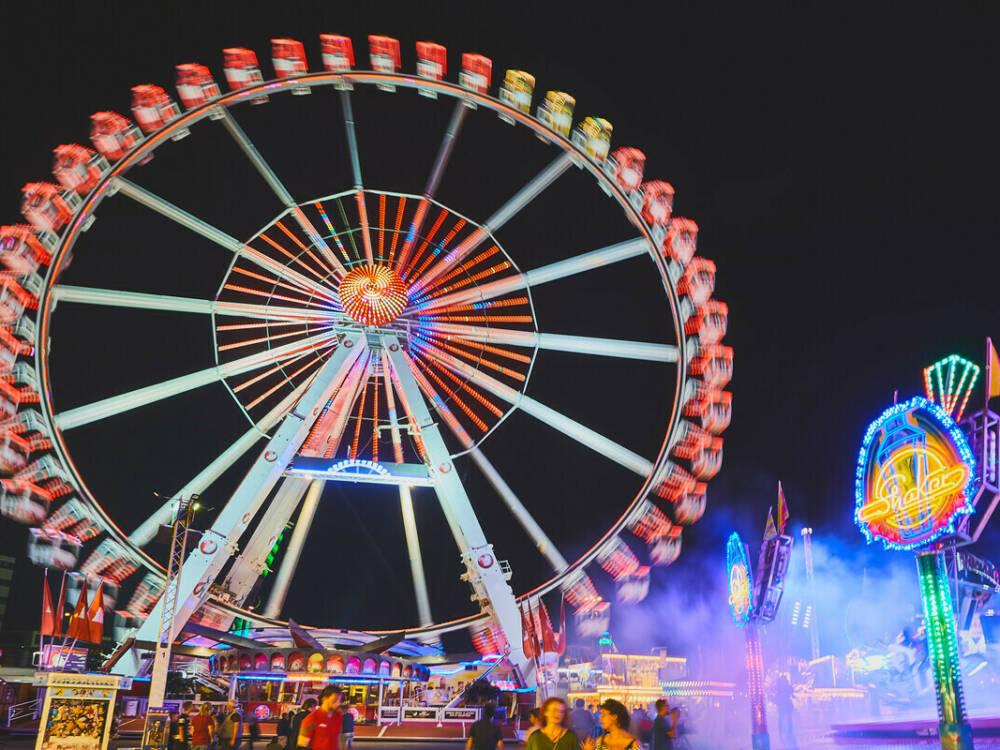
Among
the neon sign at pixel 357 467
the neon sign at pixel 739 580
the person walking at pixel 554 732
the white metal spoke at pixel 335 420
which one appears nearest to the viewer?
A: the person walking at pixel 554 732

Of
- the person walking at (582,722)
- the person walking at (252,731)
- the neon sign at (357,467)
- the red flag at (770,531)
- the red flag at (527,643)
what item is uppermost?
the neon sign at (357,467)

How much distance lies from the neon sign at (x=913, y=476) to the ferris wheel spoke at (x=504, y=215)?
10.8 m

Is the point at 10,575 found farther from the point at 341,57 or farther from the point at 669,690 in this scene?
the point at 341,57

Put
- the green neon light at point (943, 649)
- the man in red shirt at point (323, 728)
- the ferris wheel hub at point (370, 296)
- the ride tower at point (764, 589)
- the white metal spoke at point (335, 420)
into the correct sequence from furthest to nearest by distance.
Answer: the white metal spoke at point (335, 420) → the ferris wheel hub at point (370, 296) → the ride tower at point (764, 589) → the green neon light at point (943, 649) → the man in red shirt at point (323, 728)

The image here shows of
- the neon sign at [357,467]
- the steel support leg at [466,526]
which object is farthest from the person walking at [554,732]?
the neon sign at [357,467]

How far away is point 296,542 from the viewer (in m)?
26.0

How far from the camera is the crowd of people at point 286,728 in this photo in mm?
6527

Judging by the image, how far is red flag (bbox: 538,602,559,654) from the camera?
23266 millimetres

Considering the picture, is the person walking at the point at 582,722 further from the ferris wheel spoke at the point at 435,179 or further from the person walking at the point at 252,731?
the ferris wheel spoke at the point at 435,179

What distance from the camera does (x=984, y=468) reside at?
1302 cm

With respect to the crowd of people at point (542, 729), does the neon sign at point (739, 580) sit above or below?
above

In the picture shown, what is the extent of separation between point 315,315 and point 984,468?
615 inches

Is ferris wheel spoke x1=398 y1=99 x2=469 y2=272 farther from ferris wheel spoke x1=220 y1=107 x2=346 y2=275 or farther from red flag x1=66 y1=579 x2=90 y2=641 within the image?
red flag x1=66 y1=579 x2=90 y2=641

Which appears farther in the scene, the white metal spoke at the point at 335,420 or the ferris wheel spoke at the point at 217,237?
the white metal spoke at the point at 335,420
